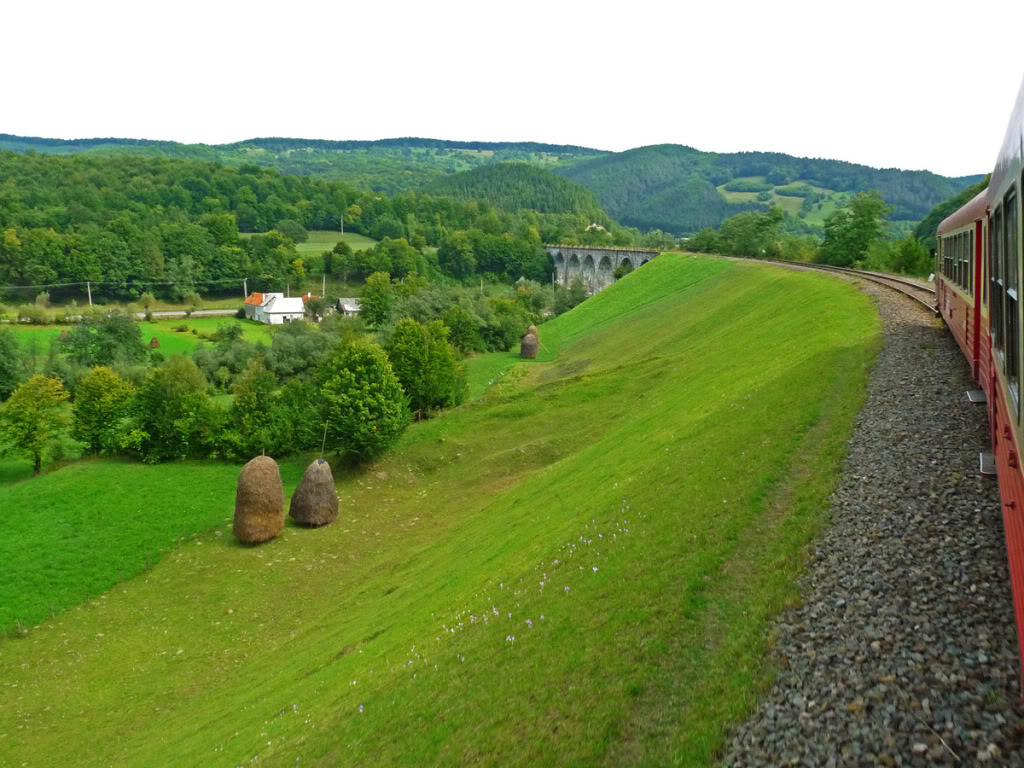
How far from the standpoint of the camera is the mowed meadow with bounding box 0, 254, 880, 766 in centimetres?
1233

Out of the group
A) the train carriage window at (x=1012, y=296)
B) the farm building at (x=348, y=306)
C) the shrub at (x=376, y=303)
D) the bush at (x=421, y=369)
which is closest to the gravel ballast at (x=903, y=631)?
the train carriage window at (x=1012, y=296)

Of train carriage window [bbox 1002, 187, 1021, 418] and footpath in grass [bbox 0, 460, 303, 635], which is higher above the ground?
train carriage window [bbox 1002, 187, 1021, 418]

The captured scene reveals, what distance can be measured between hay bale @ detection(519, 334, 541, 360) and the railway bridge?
161 ft

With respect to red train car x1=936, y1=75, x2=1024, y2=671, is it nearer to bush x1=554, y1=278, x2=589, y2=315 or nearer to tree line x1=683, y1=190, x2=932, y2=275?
tree line x1=683, y1=190, x2=932, y2=275

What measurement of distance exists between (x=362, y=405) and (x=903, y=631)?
3464 cm

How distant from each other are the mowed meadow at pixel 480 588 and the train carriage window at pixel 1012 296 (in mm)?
5075

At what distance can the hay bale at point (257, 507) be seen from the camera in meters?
33.4

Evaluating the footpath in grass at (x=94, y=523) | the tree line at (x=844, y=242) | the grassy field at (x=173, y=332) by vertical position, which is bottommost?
the grassy field at (x=173, y=332)

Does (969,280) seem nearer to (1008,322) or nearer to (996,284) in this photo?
(996,284)

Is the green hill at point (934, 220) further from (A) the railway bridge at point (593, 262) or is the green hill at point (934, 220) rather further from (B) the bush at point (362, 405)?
(B) the bush at point (362, 405)

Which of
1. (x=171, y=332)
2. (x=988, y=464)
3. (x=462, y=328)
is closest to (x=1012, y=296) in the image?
(x=988, y=464)

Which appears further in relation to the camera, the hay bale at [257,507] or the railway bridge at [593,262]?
the railway bridge at [593,262]

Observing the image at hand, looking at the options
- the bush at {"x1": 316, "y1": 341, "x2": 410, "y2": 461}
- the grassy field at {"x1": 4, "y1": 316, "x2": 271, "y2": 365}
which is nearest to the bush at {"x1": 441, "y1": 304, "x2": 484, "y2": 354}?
the grassy field at {"x1": 4, "y1": 316, "x2": 271, "y2": 365}

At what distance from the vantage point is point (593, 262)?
14538cm
